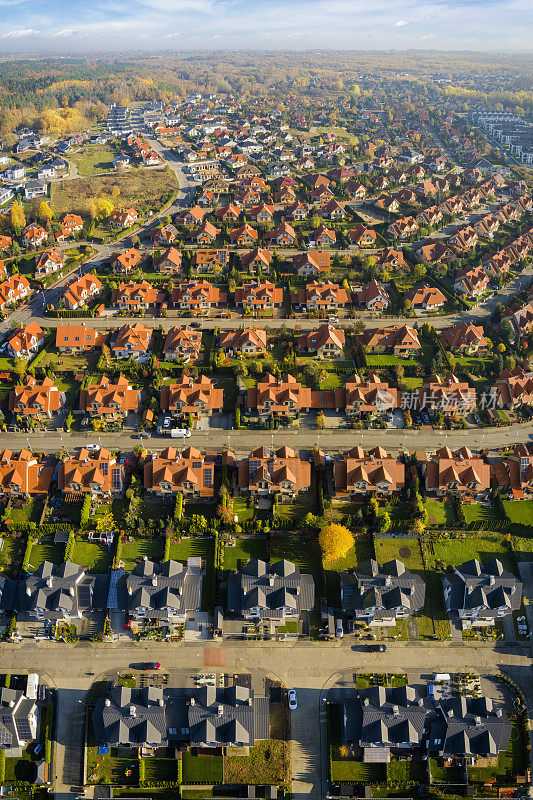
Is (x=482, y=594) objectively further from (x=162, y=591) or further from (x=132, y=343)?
(x=132, y=343)

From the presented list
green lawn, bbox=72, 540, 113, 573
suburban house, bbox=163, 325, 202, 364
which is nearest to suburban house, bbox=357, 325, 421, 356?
suburban house, bbox=163, 325, 202, 364

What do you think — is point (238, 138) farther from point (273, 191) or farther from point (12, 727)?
point (12, 727)

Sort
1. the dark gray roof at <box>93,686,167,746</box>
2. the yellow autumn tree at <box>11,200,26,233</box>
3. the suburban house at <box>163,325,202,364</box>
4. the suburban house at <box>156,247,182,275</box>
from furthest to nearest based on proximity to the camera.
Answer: the yellow autumn tree at <box>11,200,26,233</box> → the suburban house at <box>156,247,182,275</box> → the suburban house at <box>163,325,202,364</box> → the dark gray roof at <box>93,686,167,746</box>

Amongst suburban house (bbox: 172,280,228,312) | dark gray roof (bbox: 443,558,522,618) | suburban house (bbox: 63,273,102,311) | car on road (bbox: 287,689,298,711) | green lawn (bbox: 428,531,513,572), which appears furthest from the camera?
suburban house (bbox: 63,273,102,311)

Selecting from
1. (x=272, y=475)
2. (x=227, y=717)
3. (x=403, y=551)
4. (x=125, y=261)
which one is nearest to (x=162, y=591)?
(x=227, y=717)

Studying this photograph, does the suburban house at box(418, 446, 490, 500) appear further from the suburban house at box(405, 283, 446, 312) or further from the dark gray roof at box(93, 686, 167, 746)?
the suburban house at box(405, 283, 446, 312)

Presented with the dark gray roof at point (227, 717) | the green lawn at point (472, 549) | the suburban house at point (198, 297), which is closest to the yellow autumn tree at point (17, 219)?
the suburban house at point (198, 297)
